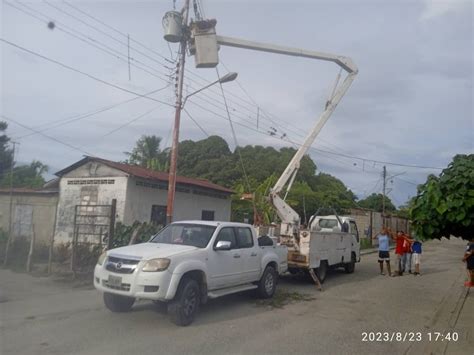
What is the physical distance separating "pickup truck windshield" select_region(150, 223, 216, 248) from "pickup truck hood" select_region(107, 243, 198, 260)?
0.35 m

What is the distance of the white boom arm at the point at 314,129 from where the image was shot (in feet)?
47.8

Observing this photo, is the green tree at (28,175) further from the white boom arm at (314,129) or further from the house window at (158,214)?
the white boom arm at (314,129)

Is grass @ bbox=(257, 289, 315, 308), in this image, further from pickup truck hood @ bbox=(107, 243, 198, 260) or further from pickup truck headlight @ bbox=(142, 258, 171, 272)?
pickup truck headlight @ bbox=(142, 258, 171, 272)

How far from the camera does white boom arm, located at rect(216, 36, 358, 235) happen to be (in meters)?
14.6

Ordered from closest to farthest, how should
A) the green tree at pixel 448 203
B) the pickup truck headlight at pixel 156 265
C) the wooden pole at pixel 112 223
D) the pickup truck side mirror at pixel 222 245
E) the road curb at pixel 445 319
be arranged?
the road curb at pixel 445 319 → the pickup truck headlight at pixel 156 265 → the pickup truck side mirror at pixel 222 245 → the green tree at pixel 448 203 → the wooden pole at pixel 112 223

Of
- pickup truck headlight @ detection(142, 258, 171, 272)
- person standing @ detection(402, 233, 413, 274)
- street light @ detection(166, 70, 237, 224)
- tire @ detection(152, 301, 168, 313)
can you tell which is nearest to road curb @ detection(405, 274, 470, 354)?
person standing @ detection(402, 233, 413, 274)

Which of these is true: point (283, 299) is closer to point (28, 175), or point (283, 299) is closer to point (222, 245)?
point (222, 245)

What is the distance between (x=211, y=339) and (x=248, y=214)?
904 inches

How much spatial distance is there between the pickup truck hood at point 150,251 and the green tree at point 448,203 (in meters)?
4.84

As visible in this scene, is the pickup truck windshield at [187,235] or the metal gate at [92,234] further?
the metal gate at [92,234]

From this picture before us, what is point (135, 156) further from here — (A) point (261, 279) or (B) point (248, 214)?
(A) point (261, 279)

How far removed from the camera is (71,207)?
54.8ft

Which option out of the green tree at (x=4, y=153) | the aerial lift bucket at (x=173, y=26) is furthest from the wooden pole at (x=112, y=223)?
the green tree at (x=4, y=153)

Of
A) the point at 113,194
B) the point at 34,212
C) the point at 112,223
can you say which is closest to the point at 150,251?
the point at 112,223
